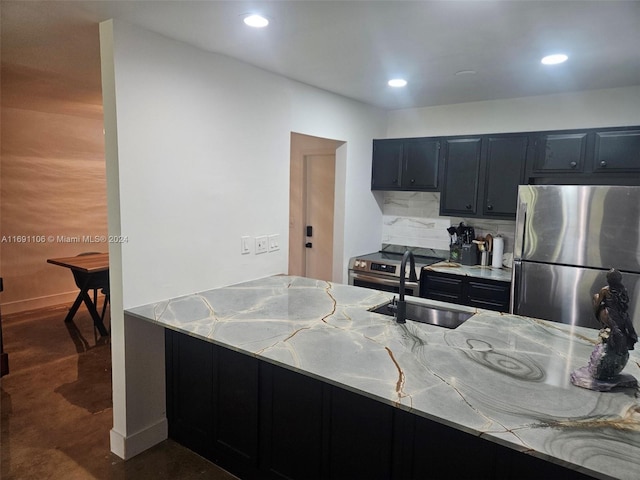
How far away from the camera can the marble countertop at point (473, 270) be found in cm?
352

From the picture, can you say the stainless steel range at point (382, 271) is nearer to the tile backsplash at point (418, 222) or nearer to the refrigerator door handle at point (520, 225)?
the tile backsplash at point (418, 222)

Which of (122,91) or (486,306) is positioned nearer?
(122,91)

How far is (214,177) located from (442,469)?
2.04 m

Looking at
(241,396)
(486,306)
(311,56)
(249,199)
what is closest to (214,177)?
(249,199)

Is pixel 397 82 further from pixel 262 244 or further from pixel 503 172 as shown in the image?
pixel 262 244

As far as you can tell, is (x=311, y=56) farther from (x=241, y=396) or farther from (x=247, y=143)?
(x=241, y=396)

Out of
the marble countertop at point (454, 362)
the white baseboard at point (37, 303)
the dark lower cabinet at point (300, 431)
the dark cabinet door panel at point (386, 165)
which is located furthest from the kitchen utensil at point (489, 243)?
the white baseboard at point (37, 303)

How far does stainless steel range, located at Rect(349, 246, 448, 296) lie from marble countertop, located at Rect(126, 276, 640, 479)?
1.25 metres

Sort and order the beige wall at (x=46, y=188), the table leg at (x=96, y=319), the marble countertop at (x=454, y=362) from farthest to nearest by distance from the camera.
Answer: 1. the beige wall at (x=46, y=188)
2. the table leg at (x=96, y=319)
3. the marble countertop at (x=454, y=362)

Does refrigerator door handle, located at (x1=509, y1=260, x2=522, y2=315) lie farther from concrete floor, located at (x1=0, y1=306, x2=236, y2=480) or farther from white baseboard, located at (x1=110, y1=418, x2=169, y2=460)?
white baseboard, located at (x1=110, y1=418, x2=169, y2=460)

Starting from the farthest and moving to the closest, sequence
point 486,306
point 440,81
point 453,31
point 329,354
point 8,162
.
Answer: point 8,162, point 486,306, point 440,81, point 453,31, point 329,354

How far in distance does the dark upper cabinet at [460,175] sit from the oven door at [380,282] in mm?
784

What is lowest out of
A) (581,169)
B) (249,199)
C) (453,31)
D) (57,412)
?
(57,412)

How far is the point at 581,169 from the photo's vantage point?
3.31 meters
